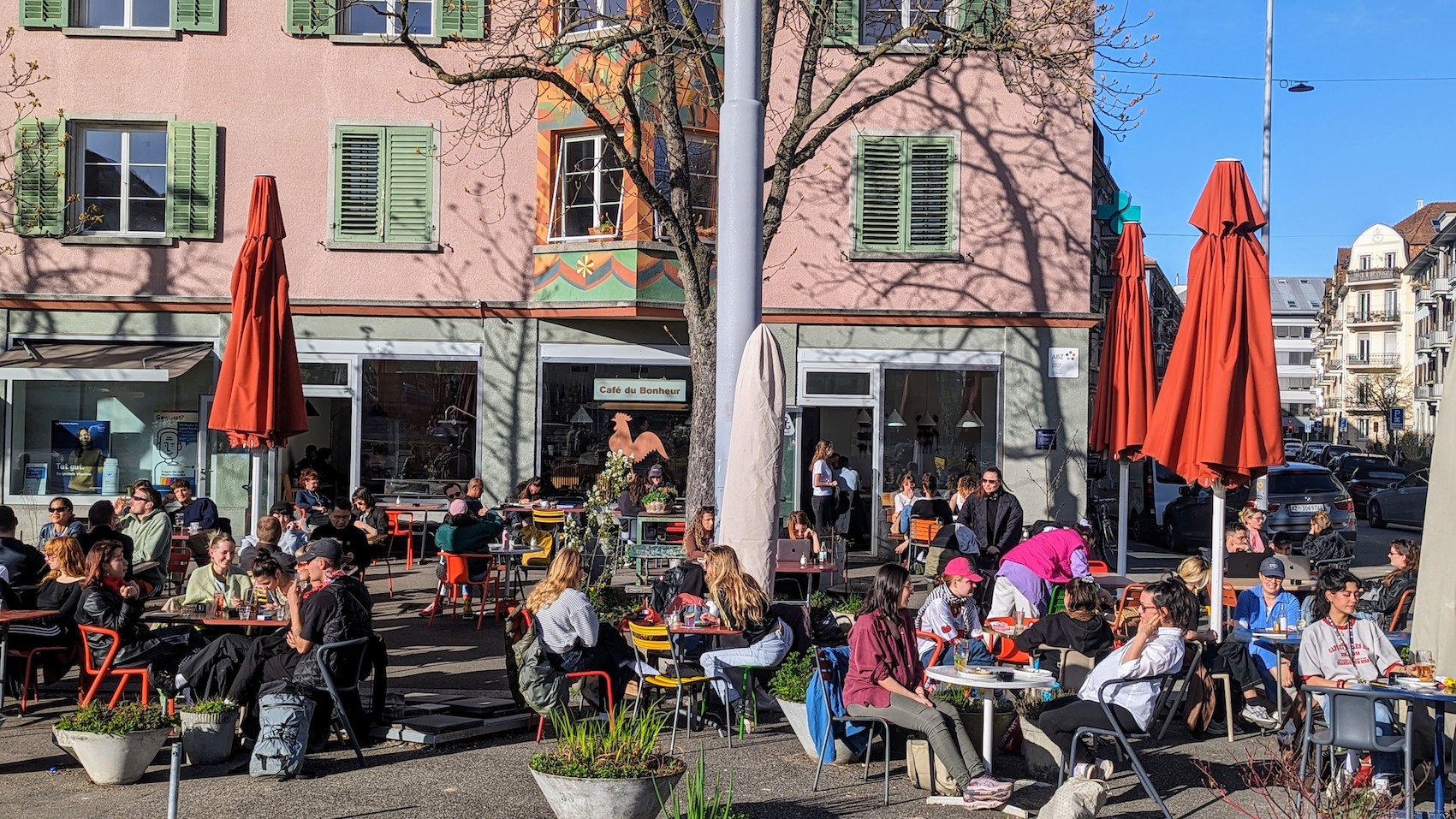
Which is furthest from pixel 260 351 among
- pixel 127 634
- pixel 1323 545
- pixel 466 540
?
pixel 1323 545

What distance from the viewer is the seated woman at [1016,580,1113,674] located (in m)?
10.4

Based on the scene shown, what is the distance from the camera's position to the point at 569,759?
7.07m

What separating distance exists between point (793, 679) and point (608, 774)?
2713mm

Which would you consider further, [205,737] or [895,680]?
[205,737]

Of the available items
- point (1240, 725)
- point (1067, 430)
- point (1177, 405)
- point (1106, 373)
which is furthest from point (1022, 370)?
point (1240, 725)

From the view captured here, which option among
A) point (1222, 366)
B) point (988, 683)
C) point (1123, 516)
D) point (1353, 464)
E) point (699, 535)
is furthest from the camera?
point (1353, 464)

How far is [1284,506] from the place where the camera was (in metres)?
25.6

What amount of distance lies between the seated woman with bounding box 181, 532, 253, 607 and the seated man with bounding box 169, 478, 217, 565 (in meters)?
4.42

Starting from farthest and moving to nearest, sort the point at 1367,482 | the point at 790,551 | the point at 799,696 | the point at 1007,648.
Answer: the point at 1367,482 < the point at 790,551 < the point at 1007,648 < the point at 799,696

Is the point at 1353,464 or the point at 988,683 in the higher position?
the point at 1353,464

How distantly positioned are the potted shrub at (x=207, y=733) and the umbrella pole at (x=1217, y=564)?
687cm

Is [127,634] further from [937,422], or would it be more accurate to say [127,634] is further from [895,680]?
[937,422]

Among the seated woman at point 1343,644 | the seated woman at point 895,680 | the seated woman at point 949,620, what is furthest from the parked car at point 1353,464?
the seated woman at point 895,680

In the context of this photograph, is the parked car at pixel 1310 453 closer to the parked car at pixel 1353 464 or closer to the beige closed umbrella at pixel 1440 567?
the parked car at pixel 1353 464
